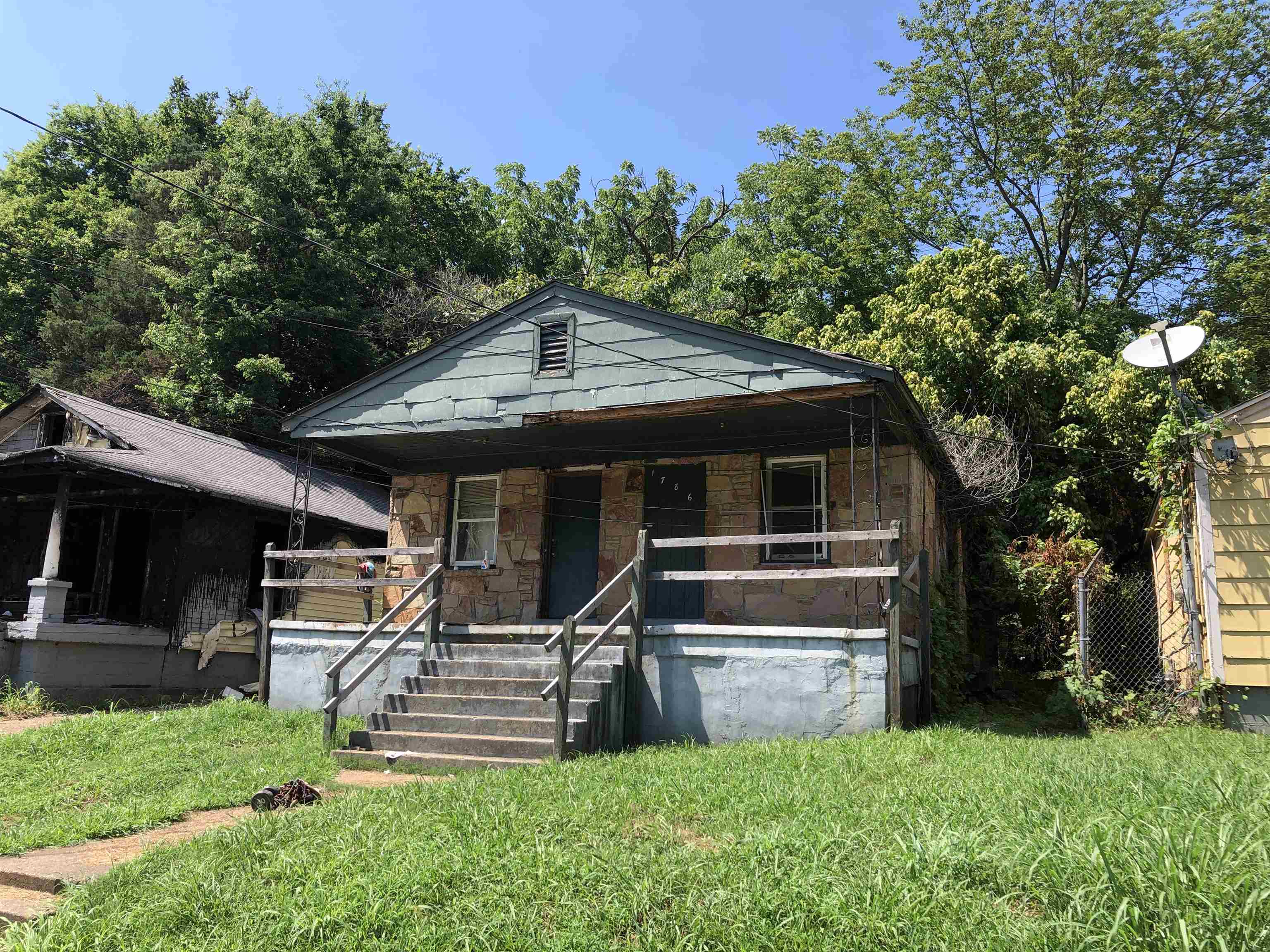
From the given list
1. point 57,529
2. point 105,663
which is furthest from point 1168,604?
point 57,529

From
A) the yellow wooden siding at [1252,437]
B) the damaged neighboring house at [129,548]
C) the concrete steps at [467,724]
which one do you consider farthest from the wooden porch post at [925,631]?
the damaged neighboring house at [129,548]

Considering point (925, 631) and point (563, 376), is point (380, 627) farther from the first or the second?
point (925, 631)

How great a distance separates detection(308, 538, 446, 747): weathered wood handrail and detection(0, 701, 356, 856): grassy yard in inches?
18.2

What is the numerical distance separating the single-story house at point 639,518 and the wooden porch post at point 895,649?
0.06m

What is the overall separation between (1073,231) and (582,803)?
2406 cm

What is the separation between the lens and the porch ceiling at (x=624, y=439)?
37.1 feet

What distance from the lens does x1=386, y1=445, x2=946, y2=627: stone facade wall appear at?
38.2 ft

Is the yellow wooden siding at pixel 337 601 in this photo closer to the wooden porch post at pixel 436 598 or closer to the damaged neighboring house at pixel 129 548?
the damaged neighboring house at pixel 129 548

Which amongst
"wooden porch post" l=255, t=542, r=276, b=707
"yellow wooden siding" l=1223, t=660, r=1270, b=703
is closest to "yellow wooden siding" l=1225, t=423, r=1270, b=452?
"yellow wooden siding" l=1223, t=660, r=1270, b=703

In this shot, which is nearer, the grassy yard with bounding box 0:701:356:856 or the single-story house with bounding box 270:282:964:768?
the grassy yard with bounding box 0:701:356:856

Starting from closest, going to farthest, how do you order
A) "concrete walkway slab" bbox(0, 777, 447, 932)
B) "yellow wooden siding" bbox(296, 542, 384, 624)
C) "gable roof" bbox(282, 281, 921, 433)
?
1. "concrete walkway slab" bbox(0, 777, 447, 932)
2. "gable roof" bbox(282, 281, 921, 433)
3. "yellow wooden siding" bbox(296, 542, 384, 624)

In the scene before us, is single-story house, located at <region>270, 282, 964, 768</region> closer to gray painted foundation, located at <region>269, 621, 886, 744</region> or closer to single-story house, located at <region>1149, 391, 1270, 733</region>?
gray painted foundation, located at <region>269, 621, 886, 744</region>

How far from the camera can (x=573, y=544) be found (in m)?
13.6

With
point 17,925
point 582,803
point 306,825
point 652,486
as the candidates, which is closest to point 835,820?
point 582,803
